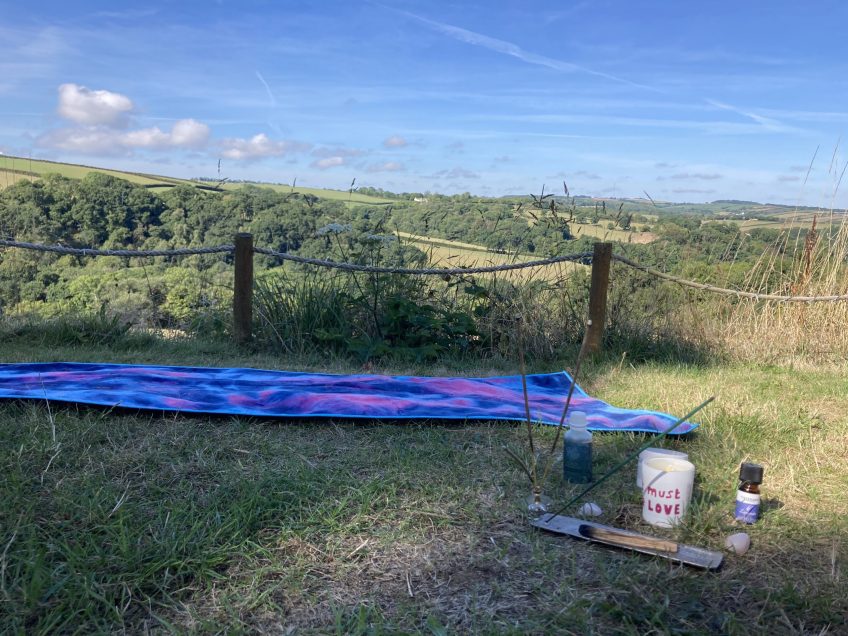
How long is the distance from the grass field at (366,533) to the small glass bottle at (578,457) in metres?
0.07

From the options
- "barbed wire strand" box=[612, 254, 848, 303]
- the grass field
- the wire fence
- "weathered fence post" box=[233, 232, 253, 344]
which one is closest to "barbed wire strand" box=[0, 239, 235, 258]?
the wire fence

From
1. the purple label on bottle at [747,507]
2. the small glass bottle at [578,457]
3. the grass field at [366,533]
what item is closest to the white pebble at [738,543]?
the grass field at [366,533]

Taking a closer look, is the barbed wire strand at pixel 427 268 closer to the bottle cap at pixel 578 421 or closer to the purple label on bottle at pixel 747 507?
the bottle cap at pixel 578 421

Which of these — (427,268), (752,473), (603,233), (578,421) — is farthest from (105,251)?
(752,473)

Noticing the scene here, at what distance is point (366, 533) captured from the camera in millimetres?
2092

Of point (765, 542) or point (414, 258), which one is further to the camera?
point (414, 258)

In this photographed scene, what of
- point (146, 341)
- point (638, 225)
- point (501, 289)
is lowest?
point (146, 341)

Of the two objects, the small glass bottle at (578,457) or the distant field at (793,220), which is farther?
the distant field at (793,220)

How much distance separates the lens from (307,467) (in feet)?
8.47

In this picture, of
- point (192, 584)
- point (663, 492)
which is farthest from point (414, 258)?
point (192, 584)

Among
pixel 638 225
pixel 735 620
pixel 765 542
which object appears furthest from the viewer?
pixel 638 225

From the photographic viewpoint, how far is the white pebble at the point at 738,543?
2.02 metres

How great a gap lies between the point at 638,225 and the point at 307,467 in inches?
185

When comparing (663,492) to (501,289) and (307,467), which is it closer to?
(307,467)
